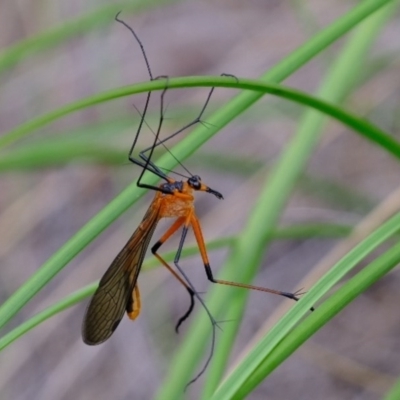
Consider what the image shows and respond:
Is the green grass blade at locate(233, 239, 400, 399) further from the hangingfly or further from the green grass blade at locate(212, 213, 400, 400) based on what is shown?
the hangingfly

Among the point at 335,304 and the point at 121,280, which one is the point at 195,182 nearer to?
the point at 121,280

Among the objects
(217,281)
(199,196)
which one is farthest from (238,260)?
(199,196)

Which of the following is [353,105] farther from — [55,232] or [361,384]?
[55,232]

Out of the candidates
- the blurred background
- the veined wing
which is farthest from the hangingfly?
the blurred background

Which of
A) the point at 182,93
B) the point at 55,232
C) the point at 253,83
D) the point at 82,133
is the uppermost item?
the point at 182,93

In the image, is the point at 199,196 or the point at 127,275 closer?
the point at 127,275

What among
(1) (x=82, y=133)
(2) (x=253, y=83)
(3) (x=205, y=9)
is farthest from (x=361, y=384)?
(3) (x=205, y=9)
